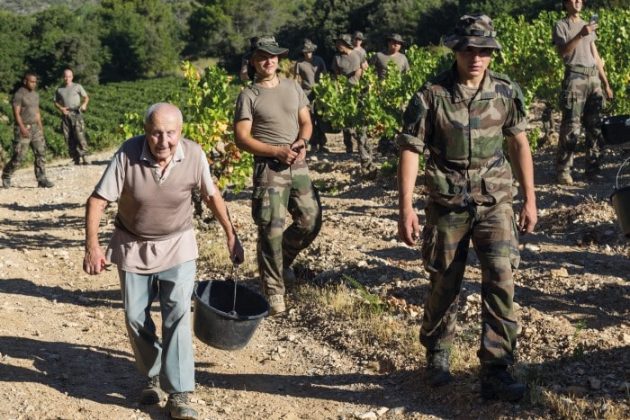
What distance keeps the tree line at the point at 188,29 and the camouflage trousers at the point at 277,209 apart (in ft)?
95.8

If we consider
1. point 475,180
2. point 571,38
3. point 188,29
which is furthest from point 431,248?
point 188,29

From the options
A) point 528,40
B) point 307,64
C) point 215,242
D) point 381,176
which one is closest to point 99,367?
point 215,242

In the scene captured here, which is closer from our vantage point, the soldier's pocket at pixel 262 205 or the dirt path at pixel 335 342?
the dirt path at pixel 335 342

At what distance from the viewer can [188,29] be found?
85562 millimetres

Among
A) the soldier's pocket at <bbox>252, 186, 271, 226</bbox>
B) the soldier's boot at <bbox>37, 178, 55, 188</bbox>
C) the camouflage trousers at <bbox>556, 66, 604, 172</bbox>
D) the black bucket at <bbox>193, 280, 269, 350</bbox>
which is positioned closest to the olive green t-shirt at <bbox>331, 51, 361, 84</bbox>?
the soldier's boot at <bbox>37, 178, 55, 188</bbox>

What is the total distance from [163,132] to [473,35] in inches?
58.8

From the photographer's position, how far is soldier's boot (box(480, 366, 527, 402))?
4.46m

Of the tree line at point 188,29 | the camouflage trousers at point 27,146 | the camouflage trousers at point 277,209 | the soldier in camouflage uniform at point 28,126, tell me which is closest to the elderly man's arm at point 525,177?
the camouflage trousers at point 277,209

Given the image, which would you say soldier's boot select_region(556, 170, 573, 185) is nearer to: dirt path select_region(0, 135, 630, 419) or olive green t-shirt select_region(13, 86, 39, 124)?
dirt path select_region(0, 135, 630, 419)

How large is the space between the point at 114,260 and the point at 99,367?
1.13 m

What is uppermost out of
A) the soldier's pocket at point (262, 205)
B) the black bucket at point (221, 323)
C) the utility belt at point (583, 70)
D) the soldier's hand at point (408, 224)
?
the utility belt at point (583, 70)

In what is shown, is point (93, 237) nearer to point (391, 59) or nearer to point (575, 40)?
point (575, 40)

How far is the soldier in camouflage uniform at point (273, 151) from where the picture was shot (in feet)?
20.2

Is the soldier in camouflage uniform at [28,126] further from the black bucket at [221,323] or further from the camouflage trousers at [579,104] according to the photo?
the black bucket at [221,323]
